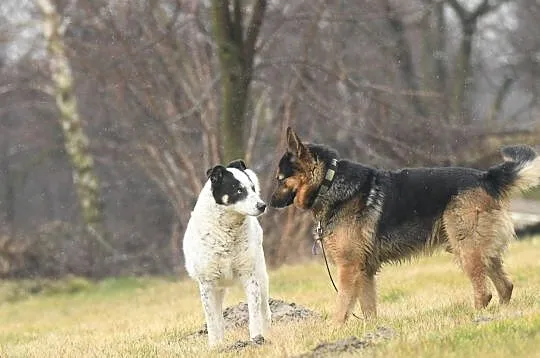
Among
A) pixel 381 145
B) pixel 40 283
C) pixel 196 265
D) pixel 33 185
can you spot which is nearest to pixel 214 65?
pixel 381 145

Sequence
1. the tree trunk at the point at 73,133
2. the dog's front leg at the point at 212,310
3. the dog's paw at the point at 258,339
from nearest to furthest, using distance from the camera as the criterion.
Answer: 1. the dog's paw at the point at 258,339
2. the dog's front leg at the point at 212,310
3. the tree trunk at the point at 73,133

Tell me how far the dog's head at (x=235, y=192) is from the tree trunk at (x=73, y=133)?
59.7 ft

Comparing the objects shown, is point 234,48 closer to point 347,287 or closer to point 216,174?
point 216,174

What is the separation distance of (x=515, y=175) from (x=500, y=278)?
3.91 feet

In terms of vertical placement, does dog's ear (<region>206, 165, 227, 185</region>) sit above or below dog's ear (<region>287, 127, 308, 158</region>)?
below

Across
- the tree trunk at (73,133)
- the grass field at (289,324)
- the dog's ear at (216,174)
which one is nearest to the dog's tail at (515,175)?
the grass field at (289,324)

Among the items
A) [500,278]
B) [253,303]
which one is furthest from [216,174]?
[500,278]

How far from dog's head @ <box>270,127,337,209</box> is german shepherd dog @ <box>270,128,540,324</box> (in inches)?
0.4

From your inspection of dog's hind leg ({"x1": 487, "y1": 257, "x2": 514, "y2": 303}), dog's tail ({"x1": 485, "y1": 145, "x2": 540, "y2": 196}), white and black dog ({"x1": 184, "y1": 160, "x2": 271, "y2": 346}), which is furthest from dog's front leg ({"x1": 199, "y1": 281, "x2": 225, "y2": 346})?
dog's tail ({"x1": 485, "y1": 145, "x2": 540, "y2": 196})

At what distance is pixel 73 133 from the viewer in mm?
27719

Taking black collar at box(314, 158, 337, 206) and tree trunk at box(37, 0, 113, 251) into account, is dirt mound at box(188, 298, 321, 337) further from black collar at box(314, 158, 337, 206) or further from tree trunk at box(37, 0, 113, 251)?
tree trunk at box(37, 0, 113, 251)

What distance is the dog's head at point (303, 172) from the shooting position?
31.0 feet

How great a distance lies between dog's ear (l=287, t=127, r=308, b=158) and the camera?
366 inches

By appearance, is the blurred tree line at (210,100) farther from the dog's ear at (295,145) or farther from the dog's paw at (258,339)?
the dog's paw at (258,339)
